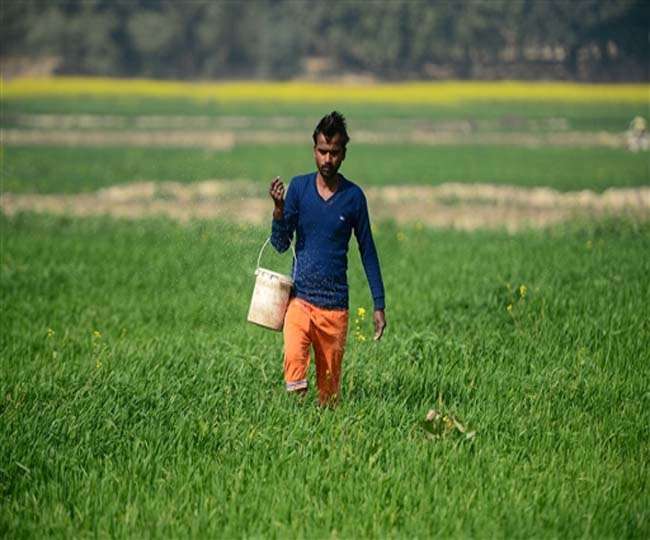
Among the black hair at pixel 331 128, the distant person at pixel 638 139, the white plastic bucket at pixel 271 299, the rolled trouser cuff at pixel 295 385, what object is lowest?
the rolled trouser cuff at pixel 295 385

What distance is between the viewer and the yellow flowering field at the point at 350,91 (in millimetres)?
71000

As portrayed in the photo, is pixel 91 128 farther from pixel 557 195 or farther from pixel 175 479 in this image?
pixel 175 479

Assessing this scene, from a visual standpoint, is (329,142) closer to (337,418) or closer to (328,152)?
(328,152)

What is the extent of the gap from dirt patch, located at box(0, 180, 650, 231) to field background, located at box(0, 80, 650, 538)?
1.80 metres

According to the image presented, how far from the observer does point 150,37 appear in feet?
276

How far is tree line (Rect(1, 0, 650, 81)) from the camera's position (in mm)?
76838

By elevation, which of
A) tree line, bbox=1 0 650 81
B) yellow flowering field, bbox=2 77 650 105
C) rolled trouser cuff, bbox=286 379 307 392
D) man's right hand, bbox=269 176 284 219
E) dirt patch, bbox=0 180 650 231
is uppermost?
tree line, bbox=1 0 650 81

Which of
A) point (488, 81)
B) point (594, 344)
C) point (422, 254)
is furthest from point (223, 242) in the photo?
point (488, 81)

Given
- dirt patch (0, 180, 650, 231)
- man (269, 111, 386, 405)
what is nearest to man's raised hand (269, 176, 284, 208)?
man (269, 111, 386, 405)

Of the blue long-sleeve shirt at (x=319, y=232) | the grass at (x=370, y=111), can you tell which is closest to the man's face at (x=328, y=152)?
the blue long-sleeve shirt at (x=319, y=232)

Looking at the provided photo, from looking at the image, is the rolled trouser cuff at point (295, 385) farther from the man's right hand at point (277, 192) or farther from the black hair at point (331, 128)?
the black hair at point (331, 128)

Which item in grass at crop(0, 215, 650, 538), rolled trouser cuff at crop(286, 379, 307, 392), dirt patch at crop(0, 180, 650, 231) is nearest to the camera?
grass at crop(0, 215, 650, 538)

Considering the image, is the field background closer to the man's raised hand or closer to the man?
the man

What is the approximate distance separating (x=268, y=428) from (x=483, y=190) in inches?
835
